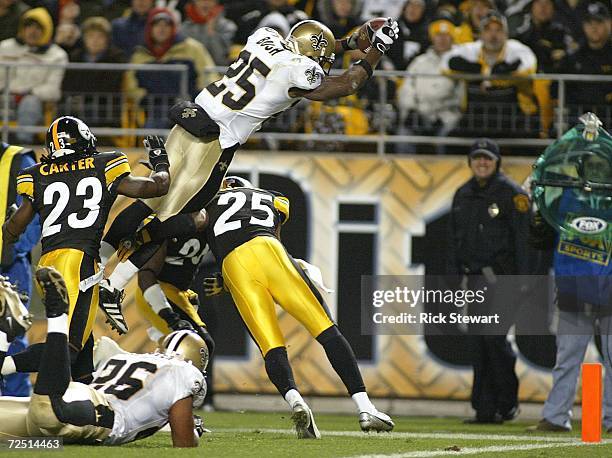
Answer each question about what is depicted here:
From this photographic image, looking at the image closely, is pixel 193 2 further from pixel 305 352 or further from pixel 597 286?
pixel 597 286

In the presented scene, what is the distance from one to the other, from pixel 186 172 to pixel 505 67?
163 inches

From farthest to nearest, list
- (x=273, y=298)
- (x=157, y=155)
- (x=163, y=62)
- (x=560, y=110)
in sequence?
(x=163, y=62) → (x=560, y=110) → (x=273, y=298) → (x=157, y=155)

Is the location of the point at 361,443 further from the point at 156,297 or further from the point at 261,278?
A: the point at 156,297

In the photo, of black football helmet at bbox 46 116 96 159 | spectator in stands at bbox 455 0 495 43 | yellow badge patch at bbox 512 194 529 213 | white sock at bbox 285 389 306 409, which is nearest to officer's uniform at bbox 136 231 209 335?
black football helmet at bbox 46 116 96 159

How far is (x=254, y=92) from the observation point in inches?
319

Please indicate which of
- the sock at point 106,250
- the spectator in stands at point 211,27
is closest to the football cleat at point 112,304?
the sock at point 106,250

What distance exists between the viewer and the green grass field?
251 inches

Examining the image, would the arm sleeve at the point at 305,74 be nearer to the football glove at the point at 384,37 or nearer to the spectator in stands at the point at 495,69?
the football glove at the point at 384,37

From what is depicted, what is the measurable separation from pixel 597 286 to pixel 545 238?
542mm

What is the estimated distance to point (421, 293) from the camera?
10969 millimetres

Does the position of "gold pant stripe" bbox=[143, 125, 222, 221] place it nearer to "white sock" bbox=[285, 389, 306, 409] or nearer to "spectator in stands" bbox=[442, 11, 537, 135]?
"white sock" bbox=[285, 389, 306, 409]

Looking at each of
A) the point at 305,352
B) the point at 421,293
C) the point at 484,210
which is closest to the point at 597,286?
the point at 484,210

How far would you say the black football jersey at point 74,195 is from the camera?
24.1 ft

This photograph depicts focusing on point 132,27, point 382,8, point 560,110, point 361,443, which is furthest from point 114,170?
point 382,8
